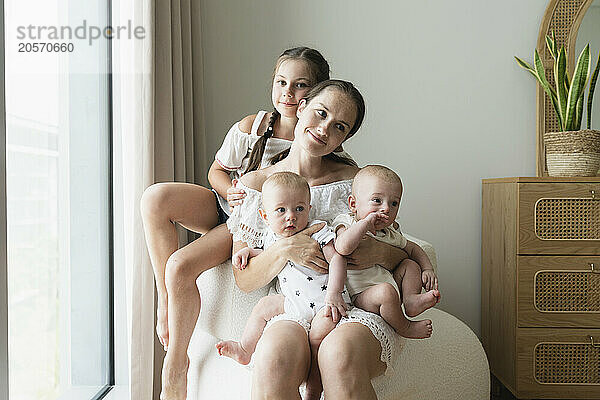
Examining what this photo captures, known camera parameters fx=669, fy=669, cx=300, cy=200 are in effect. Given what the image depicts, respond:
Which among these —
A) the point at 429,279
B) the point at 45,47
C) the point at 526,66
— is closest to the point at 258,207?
the point at 429,279

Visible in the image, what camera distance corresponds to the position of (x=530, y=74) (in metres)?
3.04

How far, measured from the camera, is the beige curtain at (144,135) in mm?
2291

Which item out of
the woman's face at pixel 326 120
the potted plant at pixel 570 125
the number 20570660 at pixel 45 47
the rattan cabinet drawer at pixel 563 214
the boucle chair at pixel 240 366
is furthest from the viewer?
the potted plant at pixel 570 125

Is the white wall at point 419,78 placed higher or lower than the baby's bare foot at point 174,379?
higher

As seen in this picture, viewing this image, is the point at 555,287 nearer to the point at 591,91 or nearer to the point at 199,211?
the point at 591,91

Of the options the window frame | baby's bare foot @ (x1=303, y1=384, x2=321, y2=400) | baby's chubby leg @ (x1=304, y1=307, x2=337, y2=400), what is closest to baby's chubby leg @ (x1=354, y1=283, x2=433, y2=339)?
baby's chubby leg @ (x1=304, y1=307, x2=337, y2=400)

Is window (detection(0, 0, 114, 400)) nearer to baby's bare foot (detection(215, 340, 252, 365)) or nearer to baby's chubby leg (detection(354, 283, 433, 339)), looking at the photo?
baby's bare foot (detection(215, 340, 252, 365))

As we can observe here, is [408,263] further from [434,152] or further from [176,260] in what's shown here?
[434,152]

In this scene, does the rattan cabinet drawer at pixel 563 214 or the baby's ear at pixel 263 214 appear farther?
the rattan cabinet drawer at pixel 563 214

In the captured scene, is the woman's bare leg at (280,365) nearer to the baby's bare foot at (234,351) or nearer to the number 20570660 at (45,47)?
the baby's bare foot at (234,351)

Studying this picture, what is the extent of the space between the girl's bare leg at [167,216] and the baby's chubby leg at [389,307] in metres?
0.55

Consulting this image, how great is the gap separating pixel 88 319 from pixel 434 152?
65.4 inches

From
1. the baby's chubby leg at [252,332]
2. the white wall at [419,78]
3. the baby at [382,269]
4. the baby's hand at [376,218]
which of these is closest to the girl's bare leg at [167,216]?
the baby's chubby leg at [252,332]

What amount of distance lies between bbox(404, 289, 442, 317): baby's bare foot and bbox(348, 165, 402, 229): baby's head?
18cm
